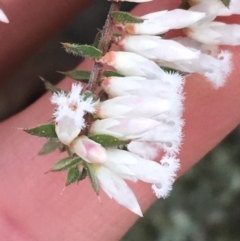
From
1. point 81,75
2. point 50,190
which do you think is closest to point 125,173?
point 81,75

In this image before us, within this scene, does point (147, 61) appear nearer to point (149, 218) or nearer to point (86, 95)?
point (86, 95)

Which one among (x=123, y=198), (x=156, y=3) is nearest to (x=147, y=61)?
(x=123, y=198)

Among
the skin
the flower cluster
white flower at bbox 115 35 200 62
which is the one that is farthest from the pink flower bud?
the skin

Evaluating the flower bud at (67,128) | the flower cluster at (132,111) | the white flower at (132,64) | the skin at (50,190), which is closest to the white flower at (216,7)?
Answer: the flower cluster at (132,111)

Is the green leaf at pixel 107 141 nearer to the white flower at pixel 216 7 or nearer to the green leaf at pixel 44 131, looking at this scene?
the green leaf at pixel 44 131

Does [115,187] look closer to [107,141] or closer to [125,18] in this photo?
[107,141]
